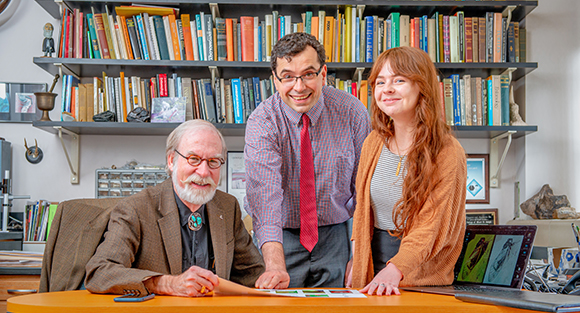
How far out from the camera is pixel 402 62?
137 cm

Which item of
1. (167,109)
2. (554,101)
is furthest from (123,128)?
(554,101)

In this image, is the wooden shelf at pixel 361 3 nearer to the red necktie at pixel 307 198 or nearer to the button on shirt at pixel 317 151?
the button on shirt at pixel 317 151

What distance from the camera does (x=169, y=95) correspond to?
284 cm

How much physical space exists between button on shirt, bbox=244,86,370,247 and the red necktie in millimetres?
23

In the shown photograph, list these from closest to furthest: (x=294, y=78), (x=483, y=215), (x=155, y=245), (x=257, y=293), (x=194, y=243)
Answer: (x=257, y=293) → (x=155, y=245) → (x=194, y=243) → (x=294, y=78) → (x=483, y=215)

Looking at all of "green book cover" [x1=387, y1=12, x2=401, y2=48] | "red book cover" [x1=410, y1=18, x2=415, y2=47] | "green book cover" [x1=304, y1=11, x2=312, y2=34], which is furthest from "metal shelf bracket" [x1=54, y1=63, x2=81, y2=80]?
"red book cover" [x1=410, y1=18, x2=415, y2=47]

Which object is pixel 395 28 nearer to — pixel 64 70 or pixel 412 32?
pixel 412 32

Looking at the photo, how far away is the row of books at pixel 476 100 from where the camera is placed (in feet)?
9.18

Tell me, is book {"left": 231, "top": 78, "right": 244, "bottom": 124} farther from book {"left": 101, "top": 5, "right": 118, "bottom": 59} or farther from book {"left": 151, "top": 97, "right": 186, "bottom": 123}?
book {"left": 101, "top": 5, "right": 118, "bottom": 59}

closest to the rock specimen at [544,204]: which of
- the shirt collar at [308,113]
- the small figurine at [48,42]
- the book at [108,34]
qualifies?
the shirt collar at [308,113]

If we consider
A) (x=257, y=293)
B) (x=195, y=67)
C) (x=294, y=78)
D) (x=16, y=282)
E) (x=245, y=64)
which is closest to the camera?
(x=257, y=293)

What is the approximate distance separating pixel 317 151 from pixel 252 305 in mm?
955

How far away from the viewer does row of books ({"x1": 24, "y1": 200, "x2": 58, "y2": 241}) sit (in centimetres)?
274

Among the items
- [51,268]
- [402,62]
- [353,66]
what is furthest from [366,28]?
[51,268]
